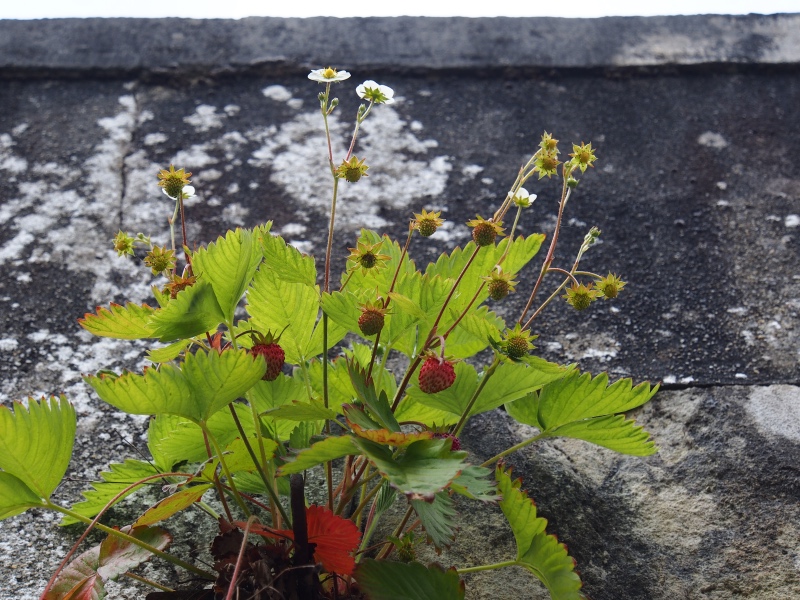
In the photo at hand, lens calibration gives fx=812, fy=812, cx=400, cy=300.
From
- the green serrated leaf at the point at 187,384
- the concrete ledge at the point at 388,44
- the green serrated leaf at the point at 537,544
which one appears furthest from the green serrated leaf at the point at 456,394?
the concrete ledge at the point at 388,44

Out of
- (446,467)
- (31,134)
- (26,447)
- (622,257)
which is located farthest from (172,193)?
(31,134)

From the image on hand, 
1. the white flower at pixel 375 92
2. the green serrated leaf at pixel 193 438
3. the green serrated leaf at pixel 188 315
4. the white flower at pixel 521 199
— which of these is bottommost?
the green serrated leaf at pixel 193 438

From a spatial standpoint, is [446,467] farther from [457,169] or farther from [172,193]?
[457,169]

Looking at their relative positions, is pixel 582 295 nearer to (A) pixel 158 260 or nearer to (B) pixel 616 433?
(B) pixel 616 433

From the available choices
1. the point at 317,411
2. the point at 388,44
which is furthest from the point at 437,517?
the point at 388,44

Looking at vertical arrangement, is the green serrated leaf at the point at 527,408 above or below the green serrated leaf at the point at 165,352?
below

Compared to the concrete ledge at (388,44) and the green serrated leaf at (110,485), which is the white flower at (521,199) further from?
the concrete ledge at (388,44)

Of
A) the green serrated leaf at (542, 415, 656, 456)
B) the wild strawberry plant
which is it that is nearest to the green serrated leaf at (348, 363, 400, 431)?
the wild strawberry plant
